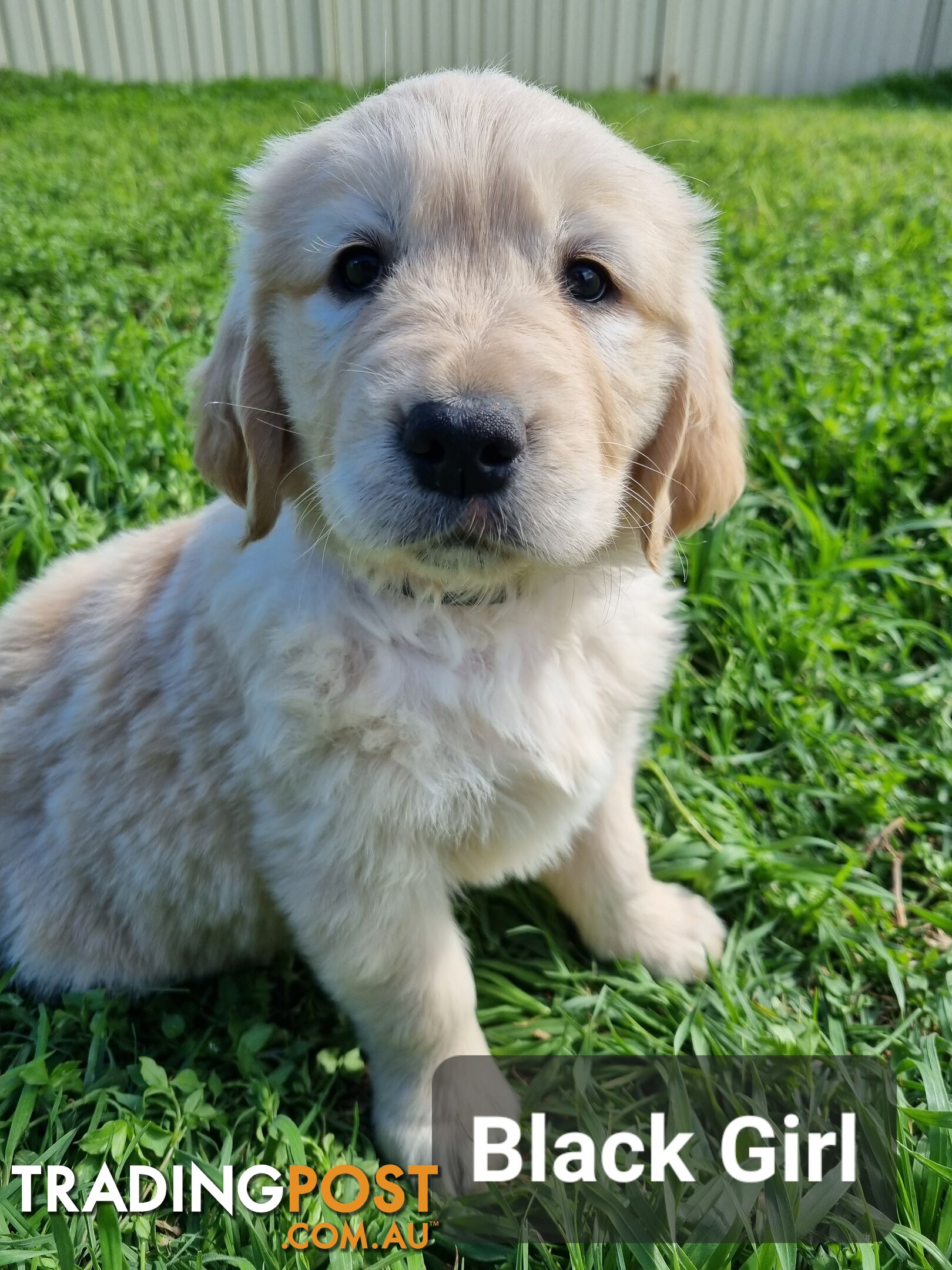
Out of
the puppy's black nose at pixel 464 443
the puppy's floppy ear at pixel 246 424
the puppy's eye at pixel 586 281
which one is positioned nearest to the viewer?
the puppy's black nose at pixel 464 443

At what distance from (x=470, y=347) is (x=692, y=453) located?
25.3 inches

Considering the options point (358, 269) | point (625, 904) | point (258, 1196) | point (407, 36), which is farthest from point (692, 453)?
point (407, 36)

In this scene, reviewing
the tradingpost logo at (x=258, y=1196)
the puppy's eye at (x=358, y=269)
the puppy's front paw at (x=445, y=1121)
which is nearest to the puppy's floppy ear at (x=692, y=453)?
the puppy's eye at (x=358, y=269)

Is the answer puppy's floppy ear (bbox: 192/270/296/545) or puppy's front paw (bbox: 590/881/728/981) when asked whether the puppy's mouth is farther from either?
puppy's front paw (bbox: 590/881/728/981)

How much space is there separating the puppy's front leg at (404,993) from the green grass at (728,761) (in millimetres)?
130

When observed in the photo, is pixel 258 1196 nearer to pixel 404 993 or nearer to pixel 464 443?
pixel 404 993

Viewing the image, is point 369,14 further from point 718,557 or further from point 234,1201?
point 234,1201

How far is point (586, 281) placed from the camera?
169 centimetres

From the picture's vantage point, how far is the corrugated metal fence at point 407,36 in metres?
8.75

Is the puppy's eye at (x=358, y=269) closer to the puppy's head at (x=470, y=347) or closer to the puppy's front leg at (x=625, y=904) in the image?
the puppy's head at (x=470, y=347)

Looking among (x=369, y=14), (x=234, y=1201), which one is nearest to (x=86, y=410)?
(x=234, y=1201)

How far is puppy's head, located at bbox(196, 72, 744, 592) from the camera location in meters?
1.44

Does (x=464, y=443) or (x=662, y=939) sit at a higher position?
(x=464, y=443)

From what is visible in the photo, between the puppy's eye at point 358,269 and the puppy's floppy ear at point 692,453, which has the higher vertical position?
the puppy's eye at point 358,269
